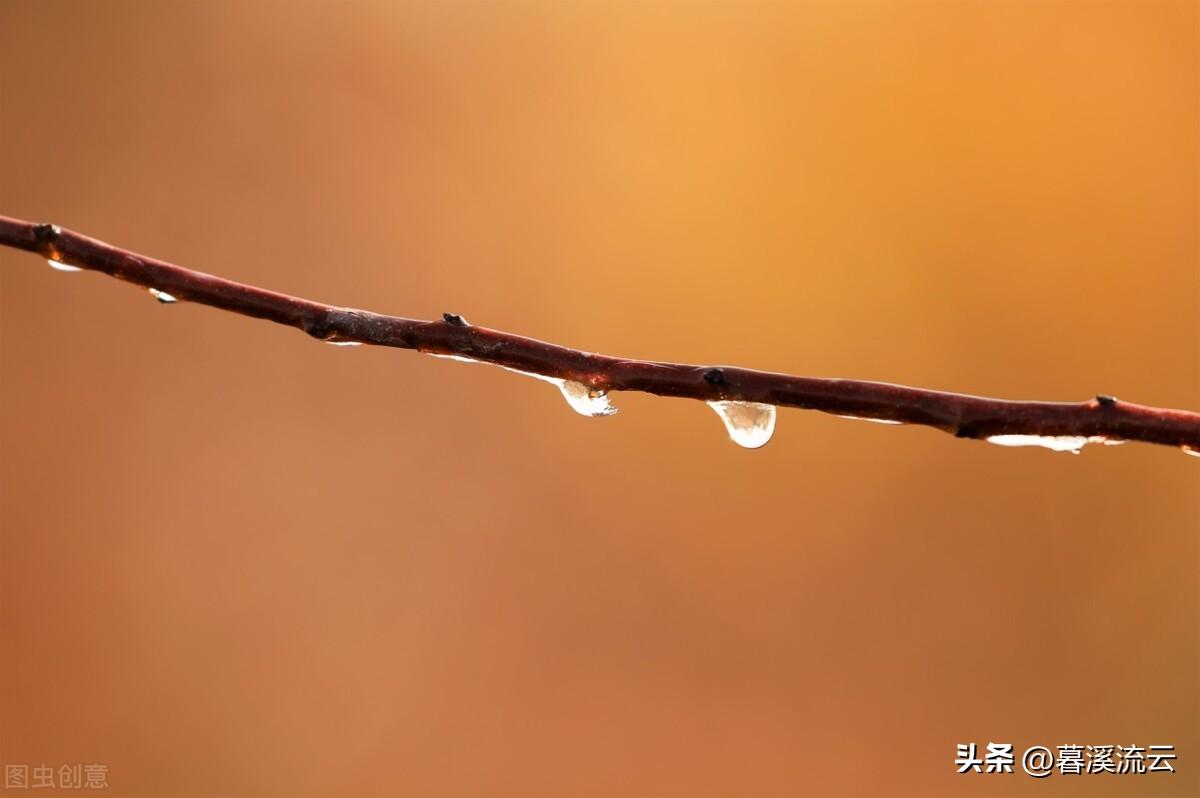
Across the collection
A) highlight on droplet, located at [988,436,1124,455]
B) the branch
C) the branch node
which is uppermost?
the branch node

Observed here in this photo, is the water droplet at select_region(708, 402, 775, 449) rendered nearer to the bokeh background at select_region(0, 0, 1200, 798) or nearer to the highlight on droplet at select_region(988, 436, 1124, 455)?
the highlight on droplet at select_region(988, 436, 1124, 455)

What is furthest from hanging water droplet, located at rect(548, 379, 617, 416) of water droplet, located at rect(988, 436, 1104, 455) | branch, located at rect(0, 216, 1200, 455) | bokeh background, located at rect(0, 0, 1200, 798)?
bokeh background, located at rect(0, 0, 1200, 798)

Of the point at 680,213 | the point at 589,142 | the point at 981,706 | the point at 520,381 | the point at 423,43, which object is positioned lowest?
the point at 981,706

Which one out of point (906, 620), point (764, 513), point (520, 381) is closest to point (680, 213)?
point (520, 381)

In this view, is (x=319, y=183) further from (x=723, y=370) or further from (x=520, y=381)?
(x=723, y=370)

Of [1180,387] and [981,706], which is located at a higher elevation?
[1180,387]

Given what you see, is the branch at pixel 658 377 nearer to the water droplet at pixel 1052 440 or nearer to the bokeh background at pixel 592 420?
the water droplet at pixel 1052 440

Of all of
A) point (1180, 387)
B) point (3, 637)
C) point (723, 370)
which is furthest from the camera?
point (1180, 387)
